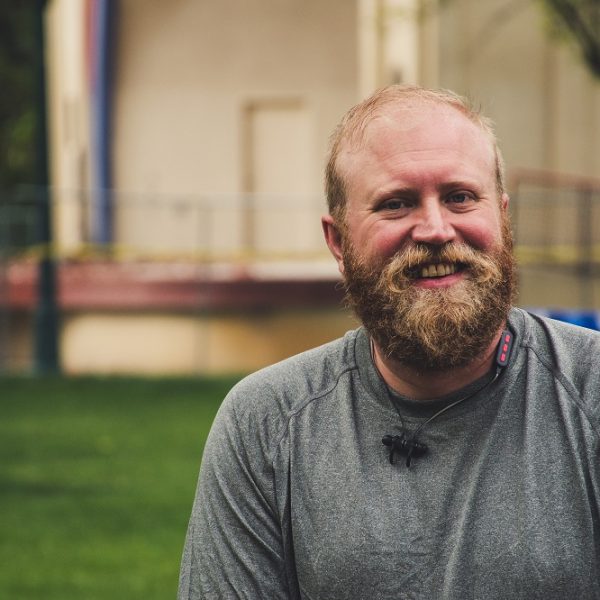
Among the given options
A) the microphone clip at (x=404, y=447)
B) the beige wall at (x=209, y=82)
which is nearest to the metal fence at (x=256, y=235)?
the beige wall at (x=209, y=82)

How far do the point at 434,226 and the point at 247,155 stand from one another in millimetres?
19736

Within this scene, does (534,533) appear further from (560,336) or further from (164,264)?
(164,264)

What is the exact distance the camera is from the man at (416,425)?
2621 millimetres

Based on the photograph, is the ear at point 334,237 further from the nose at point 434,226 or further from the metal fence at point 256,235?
the metal fence at point 256,235

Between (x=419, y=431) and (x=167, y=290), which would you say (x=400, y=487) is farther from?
(x=167, y=290)

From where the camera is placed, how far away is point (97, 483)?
33.3 ft

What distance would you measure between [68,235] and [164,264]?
7.04 feet

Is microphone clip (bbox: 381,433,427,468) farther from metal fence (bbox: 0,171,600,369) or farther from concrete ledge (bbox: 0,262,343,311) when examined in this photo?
concrete ledge (bbox: 0,262,343,311)

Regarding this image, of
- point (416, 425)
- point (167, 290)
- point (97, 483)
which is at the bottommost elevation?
point (97, 483)

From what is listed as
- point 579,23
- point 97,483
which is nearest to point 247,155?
point 579,23

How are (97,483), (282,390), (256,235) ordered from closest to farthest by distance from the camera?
(282,390)
(97,483)
(256,235)

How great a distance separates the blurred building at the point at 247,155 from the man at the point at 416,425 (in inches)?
586

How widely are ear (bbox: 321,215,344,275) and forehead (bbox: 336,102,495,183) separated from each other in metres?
0.17

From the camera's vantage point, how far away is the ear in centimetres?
297
